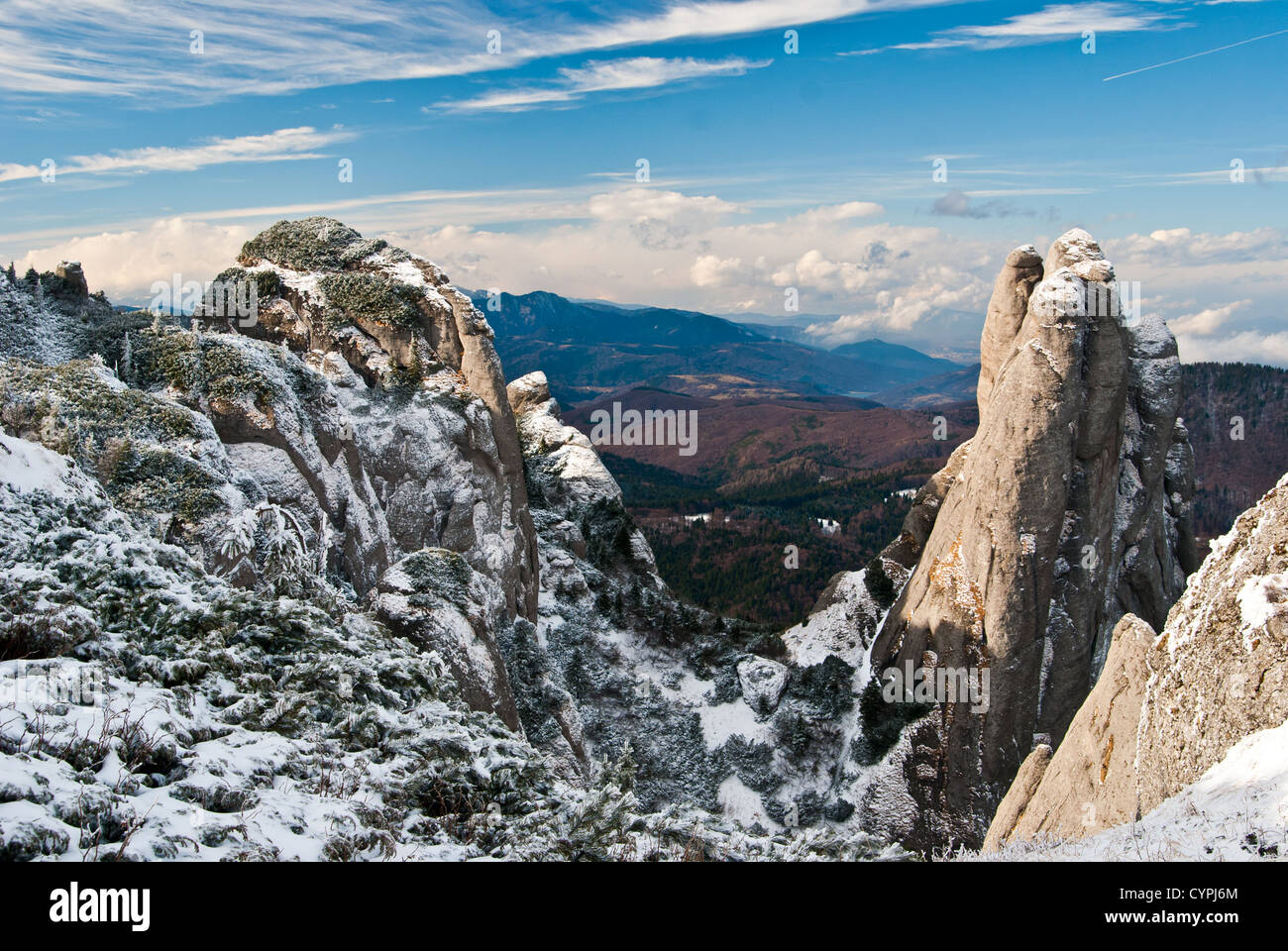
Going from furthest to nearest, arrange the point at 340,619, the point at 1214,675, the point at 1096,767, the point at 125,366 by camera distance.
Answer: the point at 125,366, the point at 340,619, the point at 1096,767, the point at 1214,675

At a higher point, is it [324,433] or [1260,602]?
[324,433]

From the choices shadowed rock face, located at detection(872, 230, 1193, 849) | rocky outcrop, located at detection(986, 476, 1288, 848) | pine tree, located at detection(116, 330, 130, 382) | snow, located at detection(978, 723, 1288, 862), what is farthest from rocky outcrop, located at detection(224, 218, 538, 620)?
snow, located at detection(978, 723, 1288, 862)

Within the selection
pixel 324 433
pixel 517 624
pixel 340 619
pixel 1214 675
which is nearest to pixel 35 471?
pixel 340 619

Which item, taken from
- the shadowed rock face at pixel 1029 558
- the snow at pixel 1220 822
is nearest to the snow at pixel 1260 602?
the snow at pixel 1220 822

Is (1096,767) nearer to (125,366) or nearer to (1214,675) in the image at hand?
(1214,675)

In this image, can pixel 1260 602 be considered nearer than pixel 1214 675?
Yes

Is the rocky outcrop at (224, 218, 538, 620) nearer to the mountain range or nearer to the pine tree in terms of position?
the mountain range
